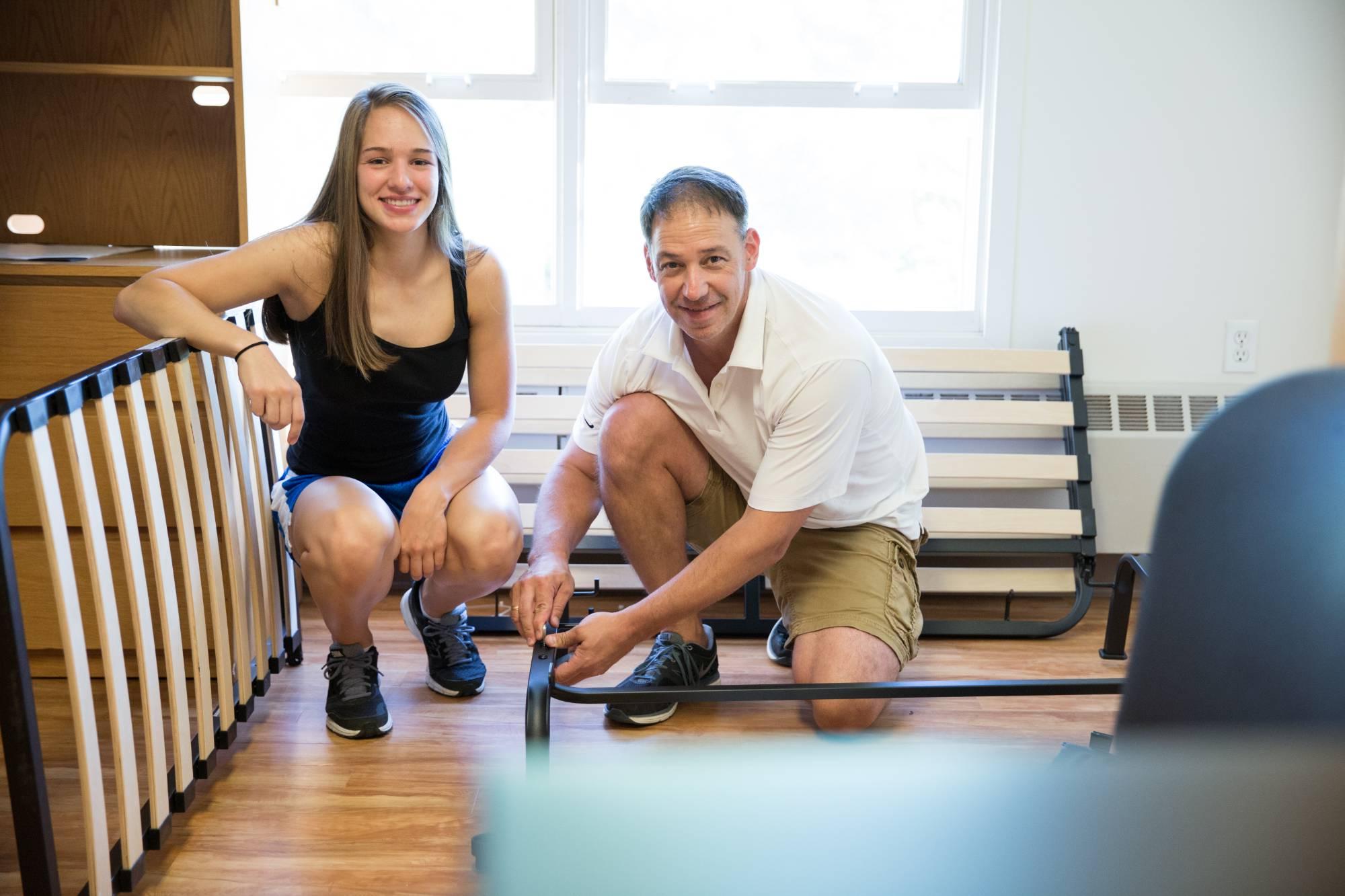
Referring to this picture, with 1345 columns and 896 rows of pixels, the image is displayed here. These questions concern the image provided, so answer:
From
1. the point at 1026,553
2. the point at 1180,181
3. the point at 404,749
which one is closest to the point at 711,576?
the point at 404,749

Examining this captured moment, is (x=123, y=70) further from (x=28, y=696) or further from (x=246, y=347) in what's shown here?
(x=28, y=696)

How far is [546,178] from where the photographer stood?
2.72 meters

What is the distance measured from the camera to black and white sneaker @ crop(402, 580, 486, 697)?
2.04 meters

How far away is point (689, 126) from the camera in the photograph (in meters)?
2.71

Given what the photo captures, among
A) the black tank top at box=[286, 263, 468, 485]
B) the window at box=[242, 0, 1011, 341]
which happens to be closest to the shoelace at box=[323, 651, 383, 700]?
the black tank top at box=[286, 263, 468, 485]

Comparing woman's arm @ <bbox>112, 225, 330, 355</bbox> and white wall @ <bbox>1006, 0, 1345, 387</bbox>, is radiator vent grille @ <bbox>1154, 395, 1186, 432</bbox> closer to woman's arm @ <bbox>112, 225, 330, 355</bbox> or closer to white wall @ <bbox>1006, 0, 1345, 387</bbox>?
white wall @ <bbox>1006, 0, 1345, 387</bbox>

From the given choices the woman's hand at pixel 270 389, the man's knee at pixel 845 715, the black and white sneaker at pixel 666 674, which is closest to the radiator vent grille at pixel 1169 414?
the man's knee at pixel 845 715

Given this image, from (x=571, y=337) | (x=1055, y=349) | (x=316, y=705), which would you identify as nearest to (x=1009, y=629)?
(x=1055, y=349)

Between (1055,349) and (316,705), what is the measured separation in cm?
184

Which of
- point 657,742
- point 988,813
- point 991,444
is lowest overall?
point 657,742

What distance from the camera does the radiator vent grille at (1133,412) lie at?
8.70 ft

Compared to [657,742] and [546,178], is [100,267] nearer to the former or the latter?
[546,178]

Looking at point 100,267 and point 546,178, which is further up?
point 546,178

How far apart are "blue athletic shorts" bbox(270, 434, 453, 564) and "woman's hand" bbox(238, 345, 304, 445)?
26 centimetres
